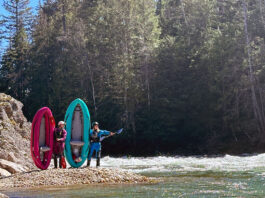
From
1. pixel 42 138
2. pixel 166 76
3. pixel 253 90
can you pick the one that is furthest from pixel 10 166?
pixel 166 76

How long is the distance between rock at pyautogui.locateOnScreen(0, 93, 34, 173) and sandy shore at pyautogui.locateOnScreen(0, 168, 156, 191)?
5.68ft

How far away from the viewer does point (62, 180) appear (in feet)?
33.9

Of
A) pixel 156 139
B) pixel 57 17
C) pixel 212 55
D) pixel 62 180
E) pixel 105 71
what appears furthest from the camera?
pixel 57 17

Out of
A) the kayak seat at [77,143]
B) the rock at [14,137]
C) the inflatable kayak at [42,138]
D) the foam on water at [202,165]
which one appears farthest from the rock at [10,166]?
the foam on water at [202,165]

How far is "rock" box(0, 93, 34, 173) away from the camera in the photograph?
13.2m

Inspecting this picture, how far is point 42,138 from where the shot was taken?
1205 cm

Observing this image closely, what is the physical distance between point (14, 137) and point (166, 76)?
15.9 metres

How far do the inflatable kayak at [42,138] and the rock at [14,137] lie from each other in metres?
1.01

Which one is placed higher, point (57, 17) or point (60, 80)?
point (57, 17)

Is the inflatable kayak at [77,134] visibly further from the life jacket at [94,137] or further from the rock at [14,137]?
the rock at [14,137]

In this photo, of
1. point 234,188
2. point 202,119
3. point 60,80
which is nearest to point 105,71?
point 60,80

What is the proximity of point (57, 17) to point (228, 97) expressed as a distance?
1716cm

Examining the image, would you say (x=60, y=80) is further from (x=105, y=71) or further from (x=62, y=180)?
(x=62, y=180)

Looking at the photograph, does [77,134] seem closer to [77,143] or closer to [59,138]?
[77,143]
